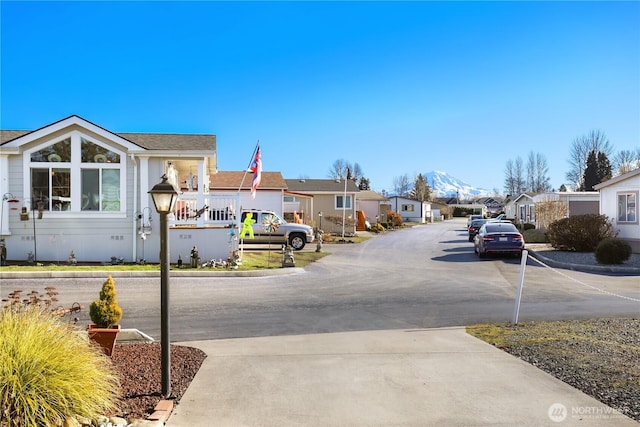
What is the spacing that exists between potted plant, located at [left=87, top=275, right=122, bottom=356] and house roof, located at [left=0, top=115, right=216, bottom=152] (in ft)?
37.5

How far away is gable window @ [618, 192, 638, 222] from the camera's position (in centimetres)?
2145

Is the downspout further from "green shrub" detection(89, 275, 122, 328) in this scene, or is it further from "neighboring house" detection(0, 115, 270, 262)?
"green shrub" detection(89, 275, 122, 328)

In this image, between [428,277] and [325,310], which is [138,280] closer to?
[325,310]

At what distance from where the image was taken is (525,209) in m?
44.0

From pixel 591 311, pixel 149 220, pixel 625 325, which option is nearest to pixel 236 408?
pixel 625 325

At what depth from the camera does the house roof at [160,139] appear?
17.2 metres

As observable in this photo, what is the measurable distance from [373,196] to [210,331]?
1912 inches

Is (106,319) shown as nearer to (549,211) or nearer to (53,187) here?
(53,187)

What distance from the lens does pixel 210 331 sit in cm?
822

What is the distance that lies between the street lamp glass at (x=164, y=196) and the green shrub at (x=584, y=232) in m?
21.1

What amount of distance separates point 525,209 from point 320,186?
61.1 feet

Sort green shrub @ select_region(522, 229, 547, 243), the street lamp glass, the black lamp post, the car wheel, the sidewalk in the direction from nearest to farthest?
the sidewalk → the black lamp post → the street lamp glass → the car wheel → green shrub @ select_region(522, 229, 547, 243)

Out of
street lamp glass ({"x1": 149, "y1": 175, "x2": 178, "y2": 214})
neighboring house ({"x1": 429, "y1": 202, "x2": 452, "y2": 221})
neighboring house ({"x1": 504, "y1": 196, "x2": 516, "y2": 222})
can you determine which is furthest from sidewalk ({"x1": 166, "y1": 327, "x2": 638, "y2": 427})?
neighboring house ({"x1": 429, "y1": 202, "x2": 452, "y2": 221})

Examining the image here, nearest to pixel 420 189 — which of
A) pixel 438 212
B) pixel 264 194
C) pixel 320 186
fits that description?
pixel 438 212
